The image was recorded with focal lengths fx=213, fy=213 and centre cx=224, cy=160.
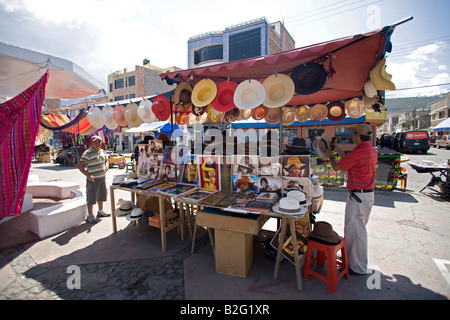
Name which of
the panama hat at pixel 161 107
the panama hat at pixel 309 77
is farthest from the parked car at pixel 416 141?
the panama hat at pixel 161 107

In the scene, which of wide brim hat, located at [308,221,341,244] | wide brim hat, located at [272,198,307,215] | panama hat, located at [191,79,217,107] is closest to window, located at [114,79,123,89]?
panama hat, located at [191,79,217,107]

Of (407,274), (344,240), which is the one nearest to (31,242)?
(344,240)

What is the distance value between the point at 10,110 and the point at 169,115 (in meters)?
2.65

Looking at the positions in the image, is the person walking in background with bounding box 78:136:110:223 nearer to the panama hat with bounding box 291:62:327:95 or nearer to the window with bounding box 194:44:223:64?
the panama hat with bounding box 291:62:327:95

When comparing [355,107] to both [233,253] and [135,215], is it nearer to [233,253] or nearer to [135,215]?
[233,253]

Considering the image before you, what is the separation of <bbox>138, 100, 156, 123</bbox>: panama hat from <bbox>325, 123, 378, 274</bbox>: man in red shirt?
11.9 ft

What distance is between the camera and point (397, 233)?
3.90 m

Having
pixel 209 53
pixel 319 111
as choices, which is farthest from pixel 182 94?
pixel 209 53

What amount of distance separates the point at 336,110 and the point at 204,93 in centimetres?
350

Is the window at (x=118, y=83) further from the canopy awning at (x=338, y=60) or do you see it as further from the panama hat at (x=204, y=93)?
the panama hat at (x=204, y=93)

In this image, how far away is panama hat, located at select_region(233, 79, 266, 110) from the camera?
3082 millimetres

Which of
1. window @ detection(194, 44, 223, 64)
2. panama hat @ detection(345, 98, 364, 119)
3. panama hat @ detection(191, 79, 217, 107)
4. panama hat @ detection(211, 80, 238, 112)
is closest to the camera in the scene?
panama hat @ detection(191, 79, 217, 107)

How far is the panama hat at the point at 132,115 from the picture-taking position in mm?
4777
